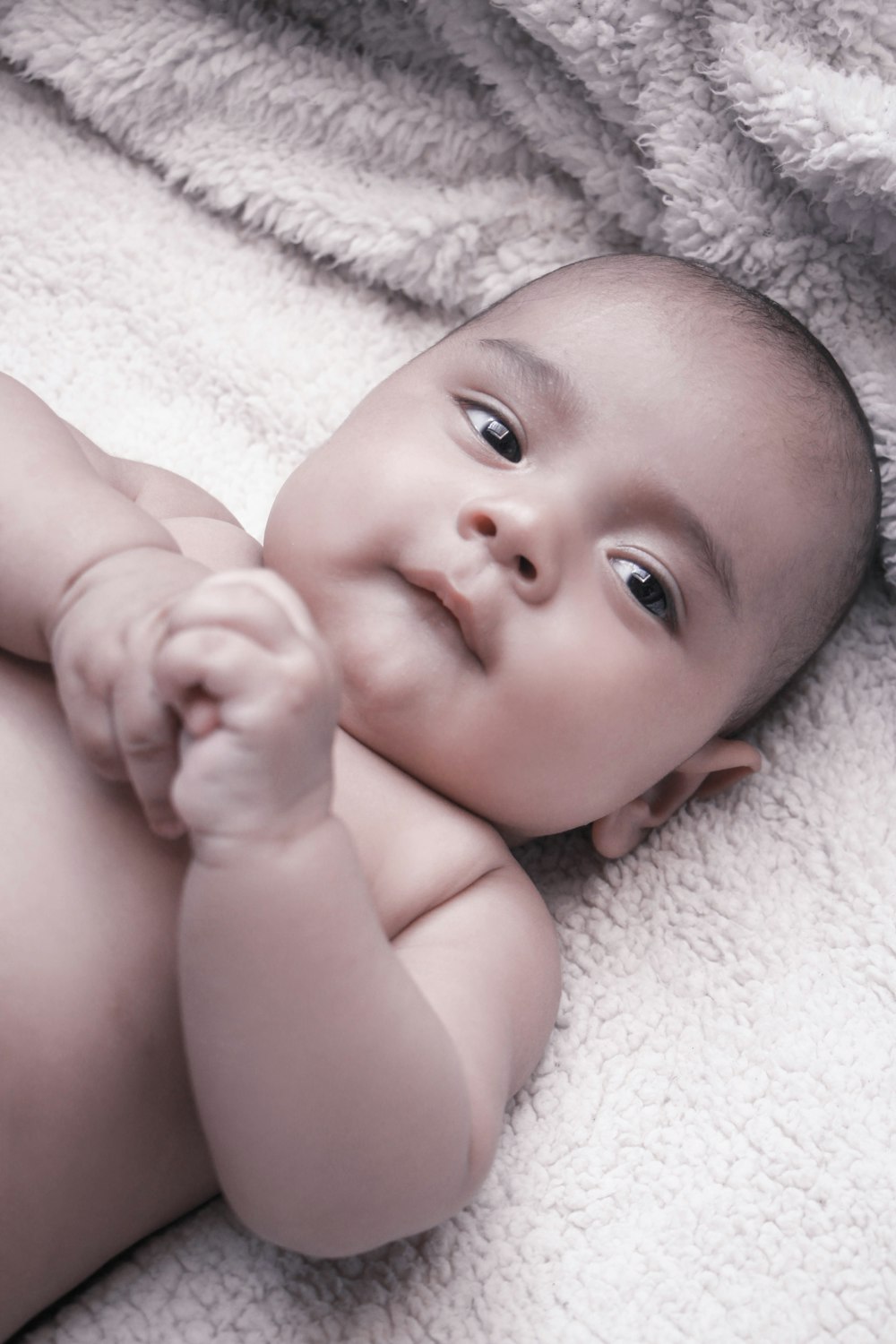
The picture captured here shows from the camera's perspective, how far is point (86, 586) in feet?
3.11

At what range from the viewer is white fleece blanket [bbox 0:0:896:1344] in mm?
1129

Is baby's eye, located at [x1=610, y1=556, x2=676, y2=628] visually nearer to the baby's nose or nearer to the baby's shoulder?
the baby's nose

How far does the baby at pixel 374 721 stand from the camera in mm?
824

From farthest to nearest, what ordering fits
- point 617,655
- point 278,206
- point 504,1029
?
point 278,206 < point 617,655 < point 504,1029

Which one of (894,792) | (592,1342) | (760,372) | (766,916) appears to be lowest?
(592,1342)


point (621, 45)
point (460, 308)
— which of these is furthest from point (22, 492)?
point (621, 45)

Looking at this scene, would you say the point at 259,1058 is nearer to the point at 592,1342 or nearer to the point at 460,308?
the point at 592,1342

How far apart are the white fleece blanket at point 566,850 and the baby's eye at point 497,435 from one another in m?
0.42

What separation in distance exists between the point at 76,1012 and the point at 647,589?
634 mm

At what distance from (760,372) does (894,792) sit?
19.9 inches

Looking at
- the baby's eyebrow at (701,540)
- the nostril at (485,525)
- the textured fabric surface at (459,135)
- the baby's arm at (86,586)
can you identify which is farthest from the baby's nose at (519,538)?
the textured fabric surface at (459,135)

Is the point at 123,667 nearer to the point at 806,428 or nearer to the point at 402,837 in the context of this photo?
the point at 402,837

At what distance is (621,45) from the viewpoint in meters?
1.50

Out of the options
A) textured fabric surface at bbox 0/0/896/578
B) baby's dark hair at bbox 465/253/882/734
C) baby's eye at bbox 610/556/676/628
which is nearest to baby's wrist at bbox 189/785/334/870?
baby's eye at bbox 610/556/676/628
